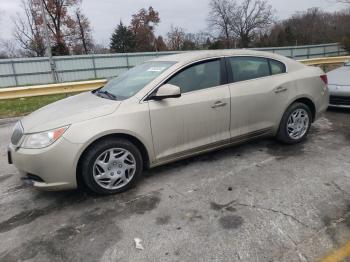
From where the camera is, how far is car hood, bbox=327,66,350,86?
259 inches

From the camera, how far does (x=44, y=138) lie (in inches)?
124

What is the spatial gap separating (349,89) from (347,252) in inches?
192

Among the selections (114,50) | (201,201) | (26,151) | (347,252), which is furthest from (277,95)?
(114,50)

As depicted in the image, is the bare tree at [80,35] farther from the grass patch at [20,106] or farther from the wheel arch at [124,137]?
the wheel arch at [124,137]

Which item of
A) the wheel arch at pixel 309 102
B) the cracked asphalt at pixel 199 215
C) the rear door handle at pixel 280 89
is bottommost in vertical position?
the cracked asphalt at pixel 199 215

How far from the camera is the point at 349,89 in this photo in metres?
6.35

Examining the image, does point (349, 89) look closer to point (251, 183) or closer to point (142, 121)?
point (251, 183)

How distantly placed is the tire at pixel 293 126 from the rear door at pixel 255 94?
6.3 inches

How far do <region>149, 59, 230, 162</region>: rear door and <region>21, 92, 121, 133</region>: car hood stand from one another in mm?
543

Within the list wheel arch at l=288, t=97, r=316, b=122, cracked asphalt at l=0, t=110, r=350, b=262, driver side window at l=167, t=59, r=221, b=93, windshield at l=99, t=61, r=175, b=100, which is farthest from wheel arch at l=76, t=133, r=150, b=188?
wheel arch at l=288, t=97, r=316, b=122

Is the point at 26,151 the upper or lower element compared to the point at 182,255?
Result: upper

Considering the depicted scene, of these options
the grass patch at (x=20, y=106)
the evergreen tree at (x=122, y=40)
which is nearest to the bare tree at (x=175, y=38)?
the evergreen tree at (x=122, y=40)

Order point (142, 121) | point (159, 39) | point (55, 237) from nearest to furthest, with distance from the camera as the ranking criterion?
point (55, 237) → point (142, 121) → point (159, 39)

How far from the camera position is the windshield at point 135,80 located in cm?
379
